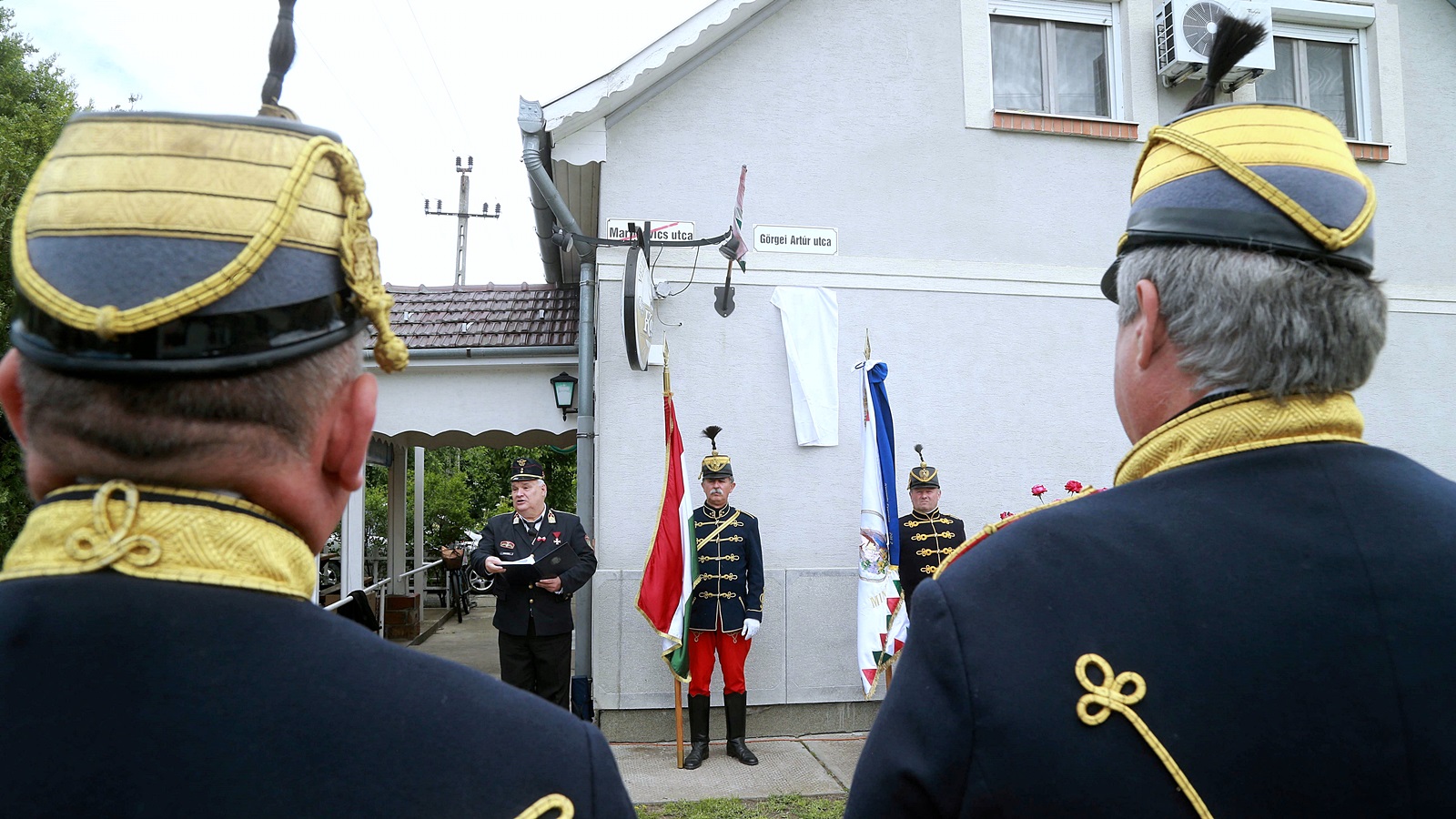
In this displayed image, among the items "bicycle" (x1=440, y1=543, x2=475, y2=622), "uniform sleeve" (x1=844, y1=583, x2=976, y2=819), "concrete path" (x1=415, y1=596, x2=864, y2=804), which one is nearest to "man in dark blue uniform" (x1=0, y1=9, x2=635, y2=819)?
"uniform sleeve" (x1=844, y1=583, x2=976, y2=819)

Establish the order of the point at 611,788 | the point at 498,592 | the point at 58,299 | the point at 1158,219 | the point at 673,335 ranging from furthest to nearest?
the point at 673,335 → the point at 498,592 → the point at 1158,219 → the point at 611,788 → the point at 58,299

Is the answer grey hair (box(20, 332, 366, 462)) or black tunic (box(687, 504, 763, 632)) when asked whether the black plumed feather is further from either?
black tunic (box(687, 504, 763, 632))

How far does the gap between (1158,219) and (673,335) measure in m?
5.71

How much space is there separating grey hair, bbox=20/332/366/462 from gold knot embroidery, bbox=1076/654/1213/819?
0.88 m

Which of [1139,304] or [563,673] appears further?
[563,673]

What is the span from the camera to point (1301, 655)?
104 cm

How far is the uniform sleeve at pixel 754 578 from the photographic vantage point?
633 cm

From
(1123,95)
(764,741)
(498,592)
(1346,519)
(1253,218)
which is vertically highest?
(1123,95)

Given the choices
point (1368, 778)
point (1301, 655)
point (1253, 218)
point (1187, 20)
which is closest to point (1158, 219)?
point (1253, 218)

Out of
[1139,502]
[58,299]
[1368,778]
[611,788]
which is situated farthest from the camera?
[1139,502]

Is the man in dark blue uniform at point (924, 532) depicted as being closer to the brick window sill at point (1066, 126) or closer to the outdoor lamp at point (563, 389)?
the outdoor lamp at point (563, 389)

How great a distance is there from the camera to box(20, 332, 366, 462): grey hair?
0.80m

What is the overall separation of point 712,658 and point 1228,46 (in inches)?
215

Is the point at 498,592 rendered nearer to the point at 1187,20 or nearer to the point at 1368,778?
the point at 1368,778
